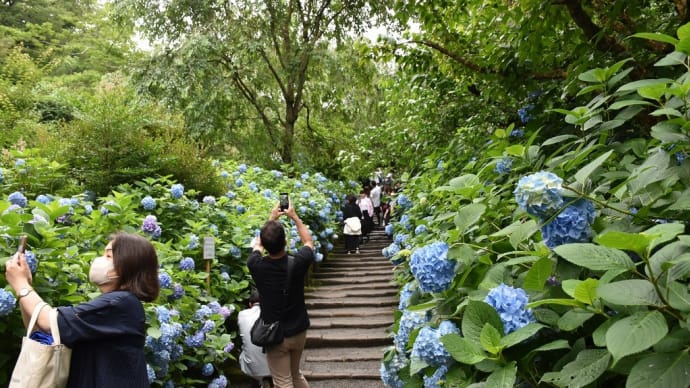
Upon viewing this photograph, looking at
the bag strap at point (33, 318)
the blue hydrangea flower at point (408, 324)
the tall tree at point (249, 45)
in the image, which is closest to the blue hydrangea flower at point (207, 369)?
the bag strap at point (33, 318)

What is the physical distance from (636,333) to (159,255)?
9.31 feet

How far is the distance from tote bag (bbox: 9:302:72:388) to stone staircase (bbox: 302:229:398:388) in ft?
10.6

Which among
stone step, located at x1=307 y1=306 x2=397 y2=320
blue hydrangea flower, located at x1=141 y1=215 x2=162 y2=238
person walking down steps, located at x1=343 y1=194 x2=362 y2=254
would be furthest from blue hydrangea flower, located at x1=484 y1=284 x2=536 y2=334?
person walking down steps, located at x1=343 y1=194 x2=362 y2=254

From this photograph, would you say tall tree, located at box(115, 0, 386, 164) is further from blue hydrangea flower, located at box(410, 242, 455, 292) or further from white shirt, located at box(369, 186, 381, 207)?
blue hydrangea flower, located at box(410, 242, 455, 292)

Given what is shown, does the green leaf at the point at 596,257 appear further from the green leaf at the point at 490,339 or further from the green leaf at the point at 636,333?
the green leaf at the point at 490,339

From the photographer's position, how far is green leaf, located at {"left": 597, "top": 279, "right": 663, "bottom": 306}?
2.40 ft

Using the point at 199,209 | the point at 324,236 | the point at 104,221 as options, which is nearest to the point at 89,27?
the point at 324,236

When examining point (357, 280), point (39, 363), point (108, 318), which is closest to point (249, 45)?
point (357, 280)

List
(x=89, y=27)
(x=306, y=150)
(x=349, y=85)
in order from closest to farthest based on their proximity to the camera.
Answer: (x=349, y=85), (x=306, y=150), (x=89, y=27)

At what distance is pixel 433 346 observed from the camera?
1.15m

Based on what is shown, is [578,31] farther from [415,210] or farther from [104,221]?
[104,221]

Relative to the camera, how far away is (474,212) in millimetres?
1279

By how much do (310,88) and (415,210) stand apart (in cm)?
738

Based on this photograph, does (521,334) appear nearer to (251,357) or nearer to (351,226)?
(251,357)
